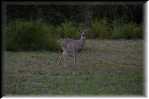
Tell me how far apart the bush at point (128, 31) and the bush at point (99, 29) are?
12 centimetres

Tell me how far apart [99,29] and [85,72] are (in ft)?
2.70

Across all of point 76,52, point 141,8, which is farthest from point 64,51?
point 141,8

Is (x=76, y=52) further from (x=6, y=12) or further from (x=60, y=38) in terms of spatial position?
(x=6, y=12)

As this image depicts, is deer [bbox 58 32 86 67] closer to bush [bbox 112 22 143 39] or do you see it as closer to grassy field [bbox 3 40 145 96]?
grassy field [bbox 3 40 145 96]

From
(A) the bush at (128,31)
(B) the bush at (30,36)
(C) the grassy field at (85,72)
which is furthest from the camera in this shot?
(A) the bush at (128,31)

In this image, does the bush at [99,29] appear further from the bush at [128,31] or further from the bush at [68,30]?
the bush at [68,30]

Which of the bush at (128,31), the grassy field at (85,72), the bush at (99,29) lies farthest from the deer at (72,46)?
the bush at (128,31)

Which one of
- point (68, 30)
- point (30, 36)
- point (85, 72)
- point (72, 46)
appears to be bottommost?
point (85, 72)

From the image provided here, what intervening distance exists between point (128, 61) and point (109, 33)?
62 cm

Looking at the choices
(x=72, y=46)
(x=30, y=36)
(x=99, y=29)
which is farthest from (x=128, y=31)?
(x=30, y=36)

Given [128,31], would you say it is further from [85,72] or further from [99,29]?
[85,72]

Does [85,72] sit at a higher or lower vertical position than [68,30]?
lower

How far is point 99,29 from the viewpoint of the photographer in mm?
8375

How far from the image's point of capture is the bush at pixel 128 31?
8352 millimetres
